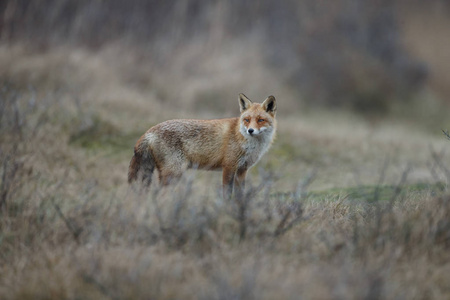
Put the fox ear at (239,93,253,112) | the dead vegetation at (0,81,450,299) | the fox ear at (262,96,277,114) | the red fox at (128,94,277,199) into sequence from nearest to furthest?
the dead vegetation at (0,81,450,299) → the red fox at (128,94,277,199) → the fox ear at (262,96,277,114) → the fox ear at (239,93,253,112)

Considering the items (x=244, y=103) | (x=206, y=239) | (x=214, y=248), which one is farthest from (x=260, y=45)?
(x=214, y=248)

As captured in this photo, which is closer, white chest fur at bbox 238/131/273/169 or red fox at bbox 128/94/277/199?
red fox at bbox 128/94/277/199

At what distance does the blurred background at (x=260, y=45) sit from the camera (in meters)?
13.7

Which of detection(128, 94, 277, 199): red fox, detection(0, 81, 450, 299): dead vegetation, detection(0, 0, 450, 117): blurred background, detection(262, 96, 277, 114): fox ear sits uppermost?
A: detection(0, 0, 450, 117): blurred background

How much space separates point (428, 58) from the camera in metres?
17.5

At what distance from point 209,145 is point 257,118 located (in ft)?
2.53

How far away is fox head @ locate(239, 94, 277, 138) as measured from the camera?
17.9 ft

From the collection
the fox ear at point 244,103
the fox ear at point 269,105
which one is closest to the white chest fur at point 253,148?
the fox ear at point 269,105

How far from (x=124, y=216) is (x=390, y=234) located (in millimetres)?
2454

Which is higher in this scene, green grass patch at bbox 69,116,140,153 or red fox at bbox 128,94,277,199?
red fox at bbox 128,94,277,199

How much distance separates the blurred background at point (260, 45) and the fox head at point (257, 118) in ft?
24.5

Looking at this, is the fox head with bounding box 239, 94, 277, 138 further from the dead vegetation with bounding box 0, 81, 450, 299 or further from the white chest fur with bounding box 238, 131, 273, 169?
the dead vegetation with bounding box 0, 81, 450, 299

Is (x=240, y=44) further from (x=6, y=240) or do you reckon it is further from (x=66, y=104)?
(x=6, y=240)

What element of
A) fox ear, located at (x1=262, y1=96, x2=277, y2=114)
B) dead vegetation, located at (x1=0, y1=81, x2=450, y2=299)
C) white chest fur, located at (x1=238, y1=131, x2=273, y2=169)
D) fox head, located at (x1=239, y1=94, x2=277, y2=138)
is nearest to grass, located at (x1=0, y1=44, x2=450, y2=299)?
dead vegetation, located at (x1=0, y1=81, x2=450, y2=299)
